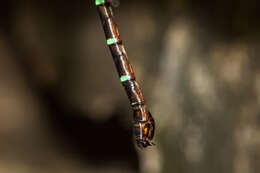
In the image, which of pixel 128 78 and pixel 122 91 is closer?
pixel 128 78

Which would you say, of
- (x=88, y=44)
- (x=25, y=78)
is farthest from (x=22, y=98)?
(x=88, y=44)

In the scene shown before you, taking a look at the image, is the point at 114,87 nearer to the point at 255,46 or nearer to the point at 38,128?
the point at 38,128

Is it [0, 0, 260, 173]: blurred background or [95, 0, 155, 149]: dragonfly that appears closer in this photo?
[95, 0, 155, 149]: dragonfly

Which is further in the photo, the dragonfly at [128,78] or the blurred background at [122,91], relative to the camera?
the blurred background at [122,91]
